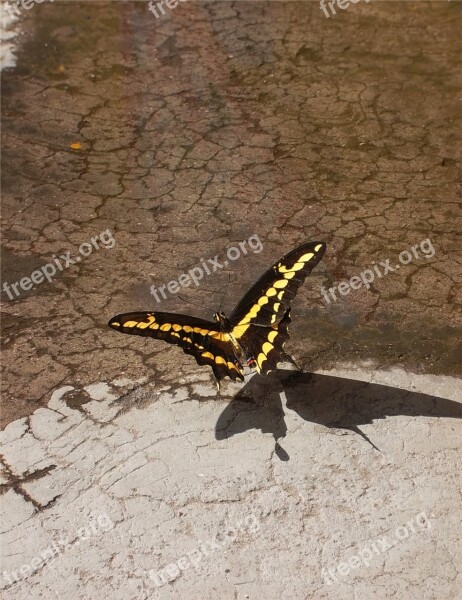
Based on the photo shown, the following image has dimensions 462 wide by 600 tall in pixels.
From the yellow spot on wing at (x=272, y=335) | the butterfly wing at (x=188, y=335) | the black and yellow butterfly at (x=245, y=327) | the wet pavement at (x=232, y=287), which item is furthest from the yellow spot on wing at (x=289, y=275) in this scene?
the wet pavement at (x=232, y=287)

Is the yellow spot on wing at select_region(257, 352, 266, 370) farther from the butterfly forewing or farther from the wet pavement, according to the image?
the wet pavement

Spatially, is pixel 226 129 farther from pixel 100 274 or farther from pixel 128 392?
pixel 128 392

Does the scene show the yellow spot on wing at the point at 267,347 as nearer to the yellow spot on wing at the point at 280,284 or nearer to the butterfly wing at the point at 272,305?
the butterfly wing at the point at 272,305

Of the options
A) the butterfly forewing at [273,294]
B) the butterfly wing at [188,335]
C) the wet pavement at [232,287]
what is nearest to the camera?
the wet pavement at [232,287]

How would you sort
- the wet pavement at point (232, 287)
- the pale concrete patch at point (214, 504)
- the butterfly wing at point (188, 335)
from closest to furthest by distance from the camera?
1. the pale concrete patch at point (214, 504)
2. the wet pavement at point (232, 287)
3. the butterfly wing at point (188, 335)

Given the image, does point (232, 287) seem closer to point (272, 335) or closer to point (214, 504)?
point (272, 335)

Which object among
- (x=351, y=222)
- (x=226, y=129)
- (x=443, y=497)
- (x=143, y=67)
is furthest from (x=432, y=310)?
(x=143, y=67)

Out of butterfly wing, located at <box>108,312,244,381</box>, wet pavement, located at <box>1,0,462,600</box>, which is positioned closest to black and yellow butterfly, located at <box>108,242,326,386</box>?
butterfly wing, located at <box>108,312,244,381</box>

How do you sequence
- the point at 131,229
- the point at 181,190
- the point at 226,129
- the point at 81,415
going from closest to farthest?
the point at 81,415 → the point at 131,229 → the point at 181,190 → the point at 226,129
